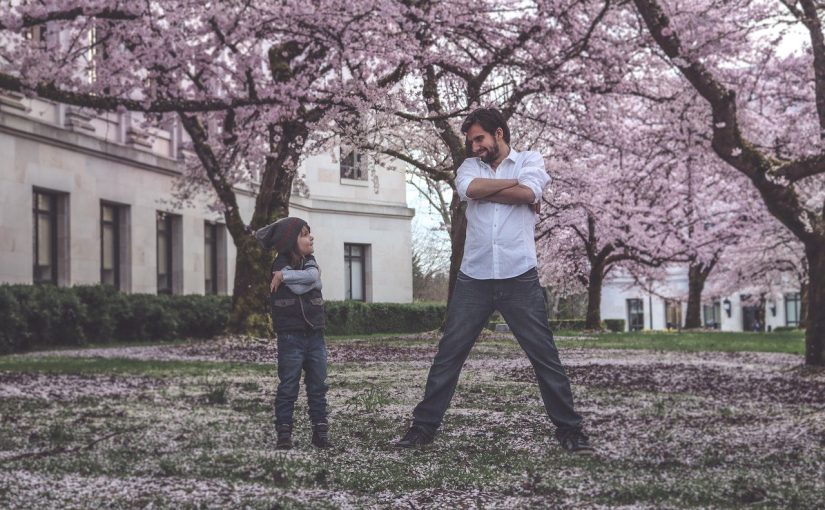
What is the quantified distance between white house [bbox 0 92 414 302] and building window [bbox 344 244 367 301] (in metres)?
5.55

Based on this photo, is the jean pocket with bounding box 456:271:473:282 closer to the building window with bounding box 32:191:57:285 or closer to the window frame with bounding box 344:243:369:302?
the building window with bounding box 32:191:57:285

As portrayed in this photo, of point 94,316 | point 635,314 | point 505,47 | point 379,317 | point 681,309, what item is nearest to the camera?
point 505,47

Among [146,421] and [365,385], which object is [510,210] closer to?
[146,421]

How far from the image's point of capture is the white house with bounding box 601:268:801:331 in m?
79.3

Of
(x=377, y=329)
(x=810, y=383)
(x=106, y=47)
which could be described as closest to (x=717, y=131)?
(x=810, y=383)

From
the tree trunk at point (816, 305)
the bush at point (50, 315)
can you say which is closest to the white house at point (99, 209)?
the bush at point (50, 315)

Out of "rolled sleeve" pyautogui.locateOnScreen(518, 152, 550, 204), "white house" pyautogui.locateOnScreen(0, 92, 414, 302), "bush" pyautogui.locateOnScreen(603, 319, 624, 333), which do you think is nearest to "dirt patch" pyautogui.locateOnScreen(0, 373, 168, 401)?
"rolled sleeve" pyautogui.locateOnScreen(518, 152, 550, 204)

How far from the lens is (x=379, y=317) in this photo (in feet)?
136

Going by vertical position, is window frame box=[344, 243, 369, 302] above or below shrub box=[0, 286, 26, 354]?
above

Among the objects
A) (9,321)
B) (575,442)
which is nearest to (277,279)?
(575,442)

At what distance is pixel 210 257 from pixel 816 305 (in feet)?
87.9

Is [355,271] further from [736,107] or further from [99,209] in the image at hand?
[736,107]

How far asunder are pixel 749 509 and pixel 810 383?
301 inches

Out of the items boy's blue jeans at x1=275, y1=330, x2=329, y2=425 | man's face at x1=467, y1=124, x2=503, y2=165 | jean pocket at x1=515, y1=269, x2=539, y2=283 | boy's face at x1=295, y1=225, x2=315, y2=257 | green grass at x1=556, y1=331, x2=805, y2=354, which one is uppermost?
man's face at x1=467, y1=124, x2=503, y2=165
